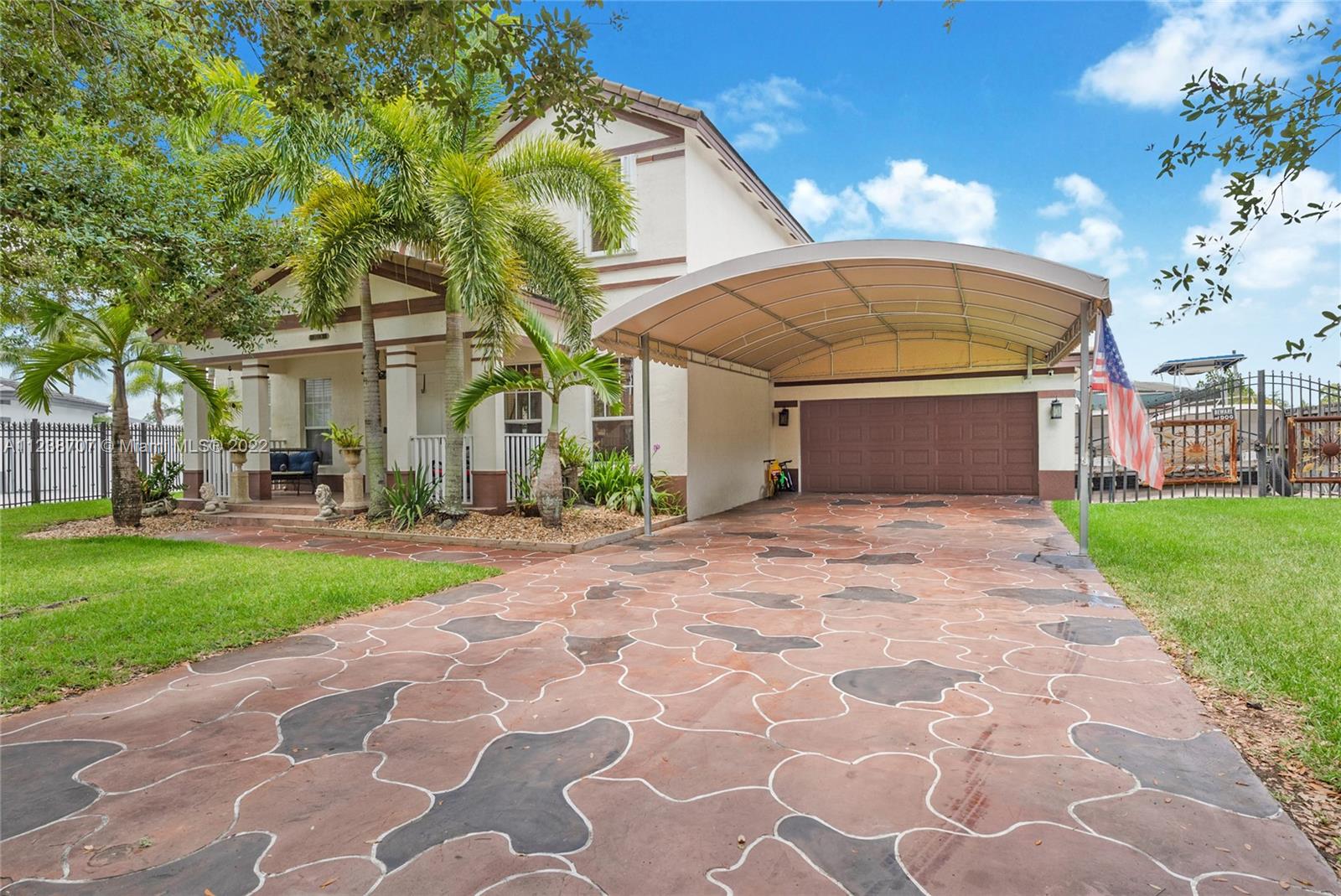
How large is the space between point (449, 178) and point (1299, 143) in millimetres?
8488

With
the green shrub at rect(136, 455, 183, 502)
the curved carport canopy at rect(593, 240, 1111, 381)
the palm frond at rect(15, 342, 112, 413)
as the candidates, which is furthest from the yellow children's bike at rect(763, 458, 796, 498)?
the palm frond at rect(15, 342, 112, 413)

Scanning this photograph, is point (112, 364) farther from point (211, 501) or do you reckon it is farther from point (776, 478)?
point (776, 478)

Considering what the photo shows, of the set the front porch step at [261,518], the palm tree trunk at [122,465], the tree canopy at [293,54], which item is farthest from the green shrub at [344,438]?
the tree canopy at [293,54]

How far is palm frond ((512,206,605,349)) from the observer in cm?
1008

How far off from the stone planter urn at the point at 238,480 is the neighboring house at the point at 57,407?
22.1 meters

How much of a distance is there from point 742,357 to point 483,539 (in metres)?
6.43

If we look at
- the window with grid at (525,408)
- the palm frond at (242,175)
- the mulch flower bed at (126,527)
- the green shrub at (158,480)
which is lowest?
the mulch flower bed at (126,527)

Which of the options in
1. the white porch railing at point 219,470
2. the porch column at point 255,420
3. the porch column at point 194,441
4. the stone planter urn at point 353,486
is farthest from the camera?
the porch column at point 194,441

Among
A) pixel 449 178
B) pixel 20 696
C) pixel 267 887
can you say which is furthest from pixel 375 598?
pixel 449 178

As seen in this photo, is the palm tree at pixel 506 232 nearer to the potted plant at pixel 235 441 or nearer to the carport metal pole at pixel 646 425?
the carport metal pole at pixel 646 425

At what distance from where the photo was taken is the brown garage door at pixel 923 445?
50.4 feet

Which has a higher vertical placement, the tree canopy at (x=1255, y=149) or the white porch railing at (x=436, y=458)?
the tree canopy at (x=1255, y=149)

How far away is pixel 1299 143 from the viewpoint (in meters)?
2.35

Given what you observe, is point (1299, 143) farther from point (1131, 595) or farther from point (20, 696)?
point (20, 696)
